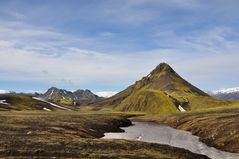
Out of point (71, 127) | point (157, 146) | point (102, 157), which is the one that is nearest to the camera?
point (102, 157)

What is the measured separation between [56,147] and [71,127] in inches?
1875

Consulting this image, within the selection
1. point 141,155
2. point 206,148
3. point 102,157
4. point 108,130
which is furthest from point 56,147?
point 108,130

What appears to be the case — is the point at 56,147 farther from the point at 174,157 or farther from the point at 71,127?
the point at 71,127

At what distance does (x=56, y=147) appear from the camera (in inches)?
2320

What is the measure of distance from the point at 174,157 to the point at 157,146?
1023cm

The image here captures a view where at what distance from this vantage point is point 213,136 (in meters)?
99.1

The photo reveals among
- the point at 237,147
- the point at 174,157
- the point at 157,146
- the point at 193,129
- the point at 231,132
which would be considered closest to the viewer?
the point at 174,157

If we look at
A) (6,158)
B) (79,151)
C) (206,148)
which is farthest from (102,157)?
(206,148)

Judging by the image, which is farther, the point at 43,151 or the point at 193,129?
the point at 193,129

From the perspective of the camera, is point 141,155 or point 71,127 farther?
point 71,127

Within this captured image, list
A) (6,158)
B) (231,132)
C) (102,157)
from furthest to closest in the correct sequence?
(231,132) < (102,157) < (6,158)

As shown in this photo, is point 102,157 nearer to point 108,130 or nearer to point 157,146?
point 157,146

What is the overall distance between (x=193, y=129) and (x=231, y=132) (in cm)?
3390

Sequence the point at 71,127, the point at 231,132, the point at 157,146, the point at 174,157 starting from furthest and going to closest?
1. the point at 71,127
2. the point at 231,132
3. the point at 157,146
4. the point at 174,157
